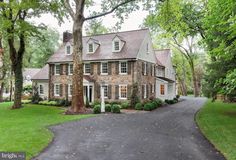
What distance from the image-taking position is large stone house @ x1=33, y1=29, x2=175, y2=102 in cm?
2842

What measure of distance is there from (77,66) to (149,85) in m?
12.9

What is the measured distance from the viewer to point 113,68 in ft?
95.8

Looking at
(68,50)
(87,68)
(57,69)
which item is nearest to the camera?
(87,68)

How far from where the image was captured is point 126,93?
2833 centimetres

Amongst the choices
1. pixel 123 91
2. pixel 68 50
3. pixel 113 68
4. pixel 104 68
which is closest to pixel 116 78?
pixel 113 68

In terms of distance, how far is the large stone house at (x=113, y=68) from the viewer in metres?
28.4

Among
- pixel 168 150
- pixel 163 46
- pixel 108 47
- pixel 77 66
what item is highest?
pixel 163 46

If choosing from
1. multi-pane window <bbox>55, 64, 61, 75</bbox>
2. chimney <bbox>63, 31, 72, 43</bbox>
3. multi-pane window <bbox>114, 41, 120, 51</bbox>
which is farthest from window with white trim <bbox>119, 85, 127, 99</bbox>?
chimney <bbox>63, 31, 72, 43</bbox>

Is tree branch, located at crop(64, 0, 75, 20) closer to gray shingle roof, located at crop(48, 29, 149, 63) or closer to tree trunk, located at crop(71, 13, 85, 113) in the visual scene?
tree trunk, located at crop(71, 13, 85, 113)

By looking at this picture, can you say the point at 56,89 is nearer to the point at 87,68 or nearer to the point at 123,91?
the point at 87,68

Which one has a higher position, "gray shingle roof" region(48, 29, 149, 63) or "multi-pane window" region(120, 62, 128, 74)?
"gray shingle roof" region(48, 29, 149, 63)

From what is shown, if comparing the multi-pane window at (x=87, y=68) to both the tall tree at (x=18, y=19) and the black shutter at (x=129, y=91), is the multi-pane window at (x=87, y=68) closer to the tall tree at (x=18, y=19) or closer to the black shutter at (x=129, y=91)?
the black shutter at (x=129, y=91)

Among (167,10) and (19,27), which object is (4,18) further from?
(167,10)

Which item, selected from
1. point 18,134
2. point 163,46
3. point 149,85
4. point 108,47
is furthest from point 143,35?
point 163,46
